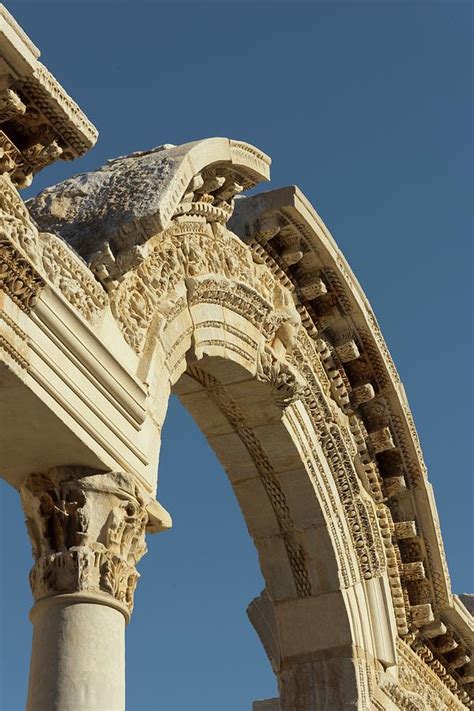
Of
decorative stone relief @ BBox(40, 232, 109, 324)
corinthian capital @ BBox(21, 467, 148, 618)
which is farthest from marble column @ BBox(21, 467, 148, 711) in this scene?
decorative stone relief @ BBox(40, 232, 109, 324)

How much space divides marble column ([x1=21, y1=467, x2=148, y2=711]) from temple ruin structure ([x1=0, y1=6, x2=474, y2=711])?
1 cm

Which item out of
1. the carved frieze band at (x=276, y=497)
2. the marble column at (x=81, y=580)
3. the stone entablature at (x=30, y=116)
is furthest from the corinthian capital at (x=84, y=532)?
the carved frieze band at (x=276, y=497)

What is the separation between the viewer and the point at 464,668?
481 inches

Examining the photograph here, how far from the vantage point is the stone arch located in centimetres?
625

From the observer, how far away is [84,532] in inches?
235

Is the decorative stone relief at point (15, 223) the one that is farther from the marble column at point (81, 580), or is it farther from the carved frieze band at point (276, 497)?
the carved frieze band at point (276, 497)

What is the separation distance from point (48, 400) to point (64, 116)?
4.61 feet

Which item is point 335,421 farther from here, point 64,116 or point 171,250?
point 64,116

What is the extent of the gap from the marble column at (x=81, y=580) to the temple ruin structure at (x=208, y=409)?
0.01 m

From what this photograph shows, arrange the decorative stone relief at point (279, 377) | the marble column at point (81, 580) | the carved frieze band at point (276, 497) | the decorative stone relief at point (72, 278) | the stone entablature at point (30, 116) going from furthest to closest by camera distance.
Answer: the carved frieze band at point (276, 497), the decorative stone relief at point (279, 377), the decorative stone relief at point (72, 278), the marble column at point (81, 580), the stone entablature at point (30, 116)

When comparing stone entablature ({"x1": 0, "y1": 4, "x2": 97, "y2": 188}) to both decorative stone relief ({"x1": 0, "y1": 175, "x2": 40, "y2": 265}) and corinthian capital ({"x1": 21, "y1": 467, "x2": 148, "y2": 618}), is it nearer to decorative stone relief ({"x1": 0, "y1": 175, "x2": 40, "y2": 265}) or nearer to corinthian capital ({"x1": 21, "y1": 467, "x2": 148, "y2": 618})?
decorative stone relief ({"x1": 0, "y1": 175, "x2": 40, "y2": 265})

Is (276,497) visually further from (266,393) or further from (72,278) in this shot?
(72,278)

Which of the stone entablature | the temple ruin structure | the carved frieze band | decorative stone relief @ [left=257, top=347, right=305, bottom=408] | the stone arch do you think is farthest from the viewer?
the carved frieze band

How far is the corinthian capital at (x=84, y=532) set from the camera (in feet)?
19.4
